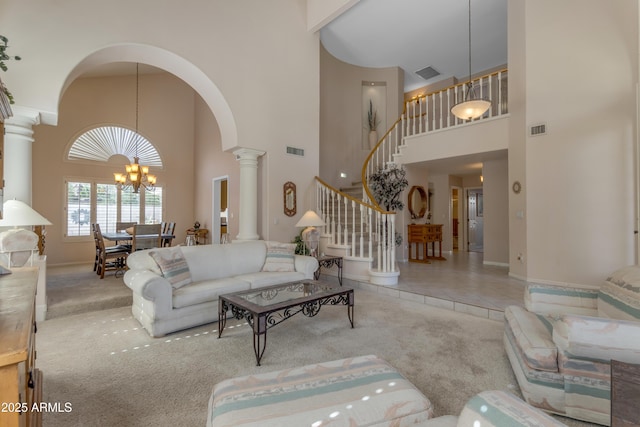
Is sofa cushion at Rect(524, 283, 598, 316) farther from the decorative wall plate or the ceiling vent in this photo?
the ceiling vent

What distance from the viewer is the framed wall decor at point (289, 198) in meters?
5.81

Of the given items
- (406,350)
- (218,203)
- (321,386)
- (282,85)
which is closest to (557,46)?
(282,85)

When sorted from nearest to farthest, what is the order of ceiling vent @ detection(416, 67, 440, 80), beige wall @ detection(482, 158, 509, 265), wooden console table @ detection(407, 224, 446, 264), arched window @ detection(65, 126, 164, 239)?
beige wall @ detection(482, 158, 509, 265) < arched window @ detection(65, 126, 164, 239) < wooden console table @ detection(407, 224, 446, 264) < ceiling vent @ detection(416, 67, 440, 80)

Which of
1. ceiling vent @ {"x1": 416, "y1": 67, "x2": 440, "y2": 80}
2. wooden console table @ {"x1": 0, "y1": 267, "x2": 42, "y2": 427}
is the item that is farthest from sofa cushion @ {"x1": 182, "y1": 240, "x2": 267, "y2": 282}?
ceiling vent @ {"x1": 416, "y1": 67, "x2": 440, "y2": 80}

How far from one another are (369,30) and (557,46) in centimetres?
385

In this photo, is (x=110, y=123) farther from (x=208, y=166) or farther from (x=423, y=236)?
(x=423, y=236)

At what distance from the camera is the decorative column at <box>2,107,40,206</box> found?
3.35 metres

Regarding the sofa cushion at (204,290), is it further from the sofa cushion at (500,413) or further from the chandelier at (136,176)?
the chandelier at (136,176)

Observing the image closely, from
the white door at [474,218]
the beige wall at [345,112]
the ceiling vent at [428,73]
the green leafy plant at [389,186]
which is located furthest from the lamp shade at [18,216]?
the white door at [474,218]

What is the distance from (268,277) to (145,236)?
3183mm

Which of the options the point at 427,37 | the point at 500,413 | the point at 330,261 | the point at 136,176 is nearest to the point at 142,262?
the point at 330,261

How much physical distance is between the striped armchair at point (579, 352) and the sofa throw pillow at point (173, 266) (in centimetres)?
326

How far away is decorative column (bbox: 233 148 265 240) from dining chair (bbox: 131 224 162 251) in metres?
1.77

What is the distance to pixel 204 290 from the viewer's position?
3338 mm
